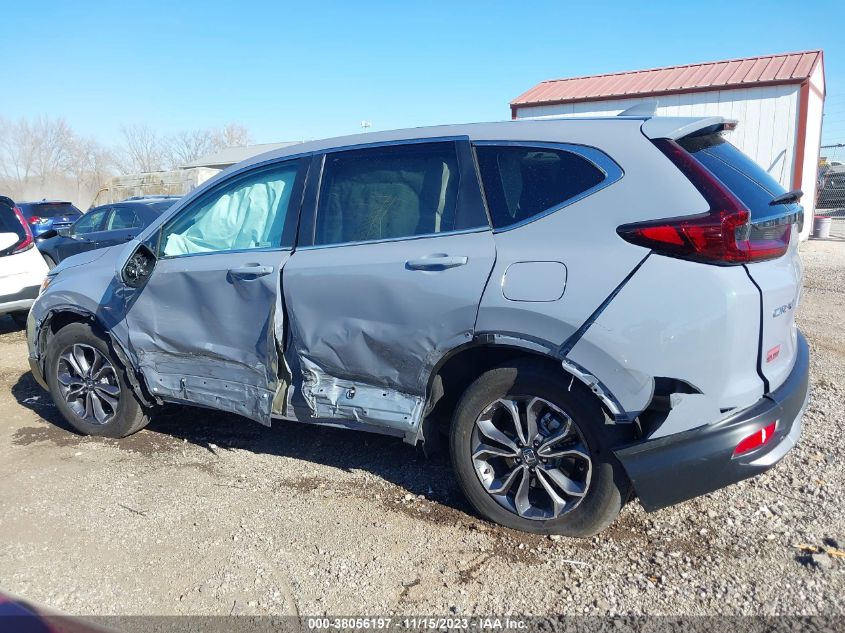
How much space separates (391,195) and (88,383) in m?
2.68

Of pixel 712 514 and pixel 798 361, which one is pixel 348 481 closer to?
pixel 712 514

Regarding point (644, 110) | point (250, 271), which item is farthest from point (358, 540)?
point (644, 110)

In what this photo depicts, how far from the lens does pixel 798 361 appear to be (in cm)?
319

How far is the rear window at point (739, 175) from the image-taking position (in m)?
2.84

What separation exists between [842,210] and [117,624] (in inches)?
1128

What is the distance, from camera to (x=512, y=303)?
2971mm

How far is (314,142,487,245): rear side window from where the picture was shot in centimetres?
336

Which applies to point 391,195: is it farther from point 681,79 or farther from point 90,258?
point 681,79

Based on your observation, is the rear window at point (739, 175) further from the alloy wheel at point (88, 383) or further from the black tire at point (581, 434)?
the alloy wheel at point (88, 383)

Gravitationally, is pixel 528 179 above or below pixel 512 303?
above

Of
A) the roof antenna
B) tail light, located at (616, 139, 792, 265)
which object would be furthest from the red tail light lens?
the roof antenna

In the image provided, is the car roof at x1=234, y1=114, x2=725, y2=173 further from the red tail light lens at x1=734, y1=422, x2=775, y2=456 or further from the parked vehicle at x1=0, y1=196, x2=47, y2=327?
the parked vehicle at x1=0, y1=196, x2=47, y2=327

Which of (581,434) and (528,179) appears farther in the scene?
(528,179)

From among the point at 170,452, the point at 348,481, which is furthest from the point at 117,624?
the point at 170,452
